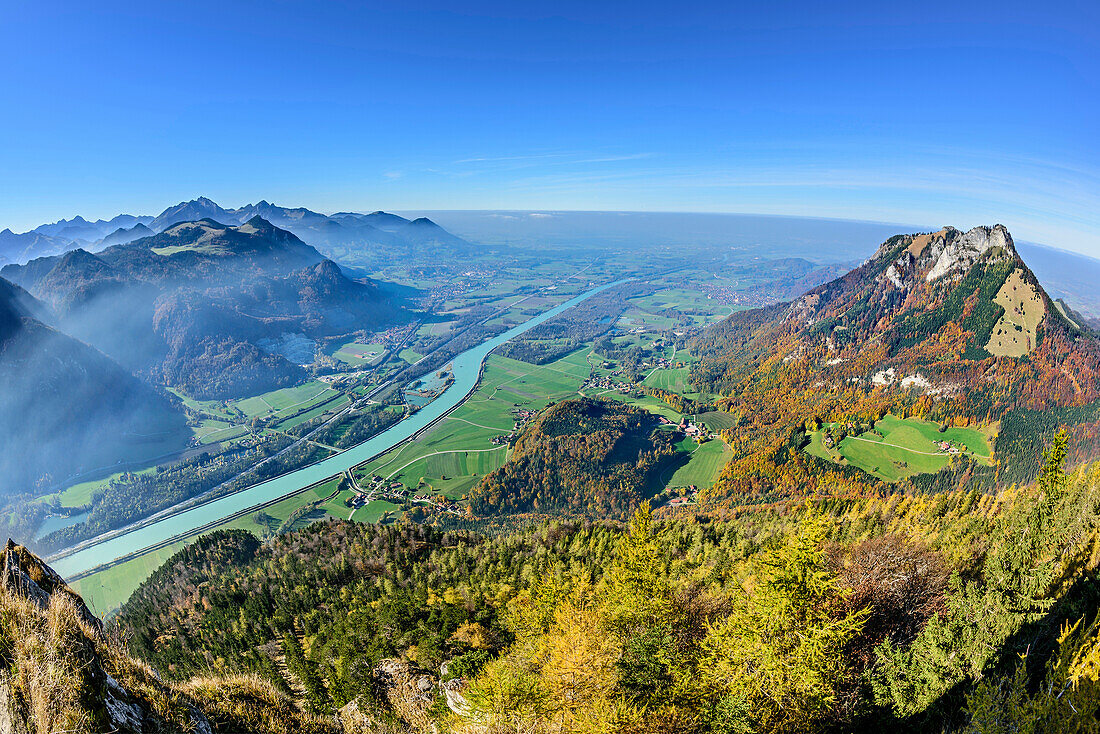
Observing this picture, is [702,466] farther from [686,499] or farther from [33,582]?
[33,582]

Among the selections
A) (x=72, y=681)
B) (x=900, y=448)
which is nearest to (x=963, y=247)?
(x=900, y=448)

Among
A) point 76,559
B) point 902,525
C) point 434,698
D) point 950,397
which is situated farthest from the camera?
point 950,397

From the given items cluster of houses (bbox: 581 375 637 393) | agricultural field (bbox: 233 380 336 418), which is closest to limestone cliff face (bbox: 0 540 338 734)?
cluster of houses (bbox: 581 375 637 393)

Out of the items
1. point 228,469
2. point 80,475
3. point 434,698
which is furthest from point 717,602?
point 80,475

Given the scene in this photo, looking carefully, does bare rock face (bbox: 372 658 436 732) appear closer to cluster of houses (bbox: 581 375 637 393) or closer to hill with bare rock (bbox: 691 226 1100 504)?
hill with bare rock (bbox: 691 226 1100 504)

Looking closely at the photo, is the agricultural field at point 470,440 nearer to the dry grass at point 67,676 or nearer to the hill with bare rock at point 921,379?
the hill with bare rock at point 921,379

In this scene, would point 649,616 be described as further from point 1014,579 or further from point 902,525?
point 902,525

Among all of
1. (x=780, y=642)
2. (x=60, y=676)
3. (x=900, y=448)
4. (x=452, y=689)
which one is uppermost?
(x=60, y=676)

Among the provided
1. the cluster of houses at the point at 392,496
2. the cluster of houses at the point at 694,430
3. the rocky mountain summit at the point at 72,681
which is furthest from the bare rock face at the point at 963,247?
the rocky mountain summit at the point at 72,681
